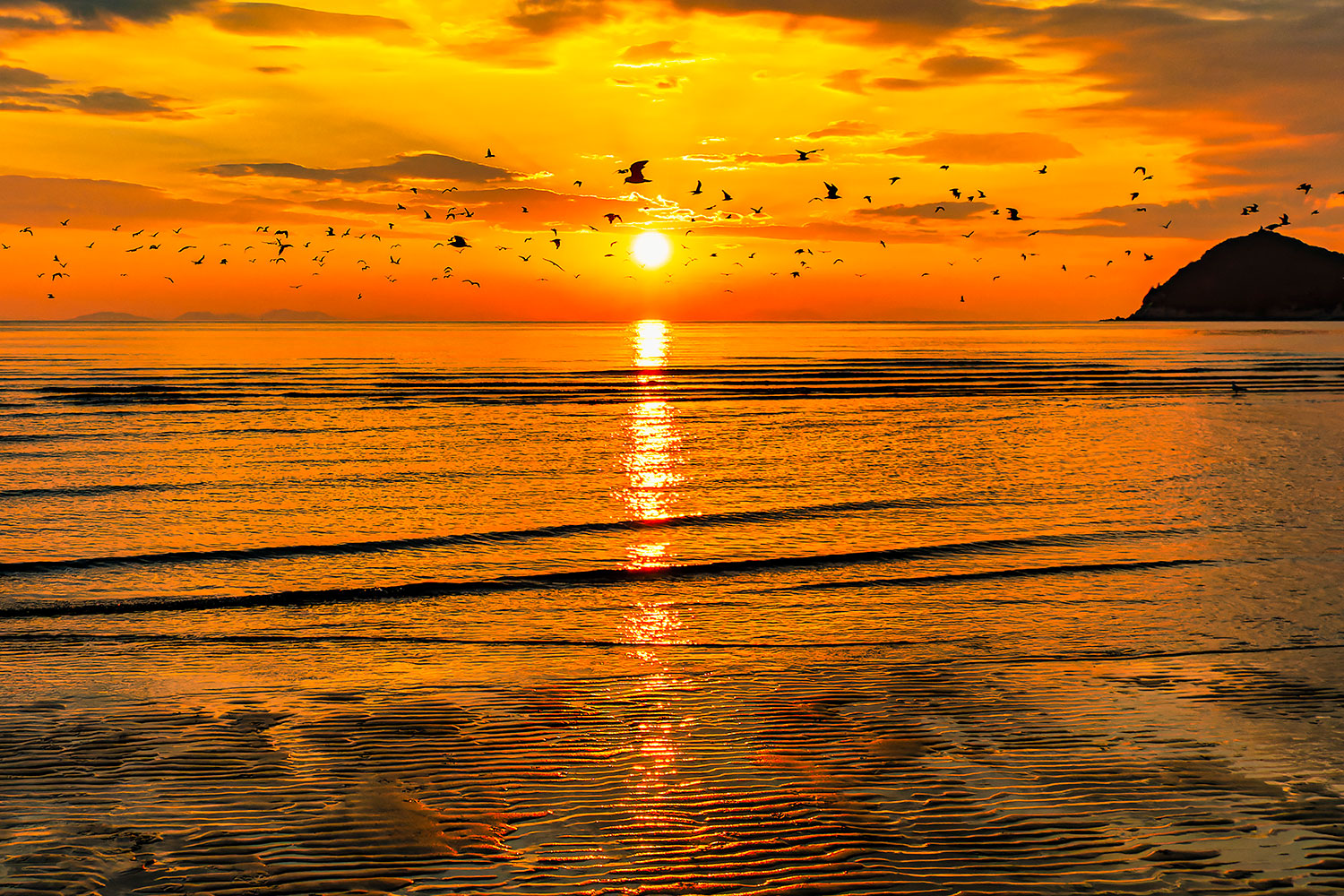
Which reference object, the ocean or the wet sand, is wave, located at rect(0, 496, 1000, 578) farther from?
the wet sand

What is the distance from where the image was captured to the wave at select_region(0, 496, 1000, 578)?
17.7 metres

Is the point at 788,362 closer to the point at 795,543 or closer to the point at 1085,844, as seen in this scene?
the point at 795,543

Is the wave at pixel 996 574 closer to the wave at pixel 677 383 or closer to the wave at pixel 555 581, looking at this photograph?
the wave at pixel 555 581

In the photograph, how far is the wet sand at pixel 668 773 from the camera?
718 cm

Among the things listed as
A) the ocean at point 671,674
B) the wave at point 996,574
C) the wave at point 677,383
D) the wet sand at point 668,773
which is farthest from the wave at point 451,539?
the wave at point 677,383

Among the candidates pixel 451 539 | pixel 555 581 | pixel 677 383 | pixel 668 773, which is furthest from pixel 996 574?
pixel 677 383

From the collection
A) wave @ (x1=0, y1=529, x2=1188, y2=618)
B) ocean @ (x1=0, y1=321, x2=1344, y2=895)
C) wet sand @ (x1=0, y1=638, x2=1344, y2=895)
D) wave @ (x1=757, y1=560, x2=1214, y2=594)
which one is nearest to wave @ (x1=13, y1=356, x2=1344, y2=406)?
ocean @ (x1=0, y1=321, x2=1344, y2=895)

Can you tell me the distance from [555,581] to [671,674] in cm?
536

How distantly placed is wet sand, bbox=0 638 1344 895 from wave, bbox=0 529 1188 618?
253 cm

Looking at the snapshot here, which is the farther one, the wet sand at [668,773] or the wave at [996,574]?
the wave at [996,574]

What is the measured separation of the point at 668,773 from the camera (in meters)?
8.80

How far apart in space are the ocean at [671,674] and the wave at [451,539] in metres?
0.13

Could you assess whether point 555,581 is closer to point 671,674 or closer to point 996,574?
point 671,674

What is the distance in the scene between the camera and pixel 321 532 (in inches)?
808
